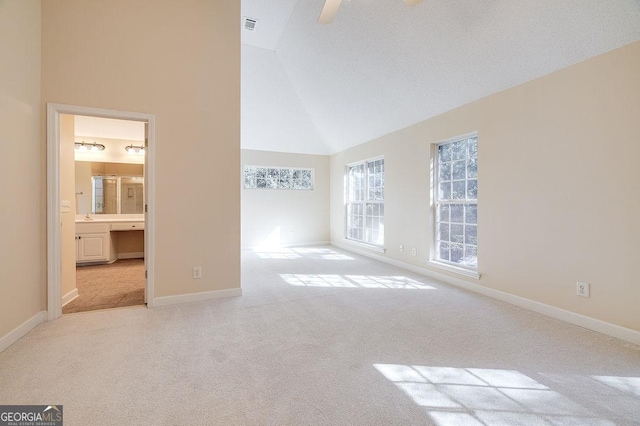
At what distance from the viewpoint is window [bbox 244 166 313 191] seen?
7.13 m

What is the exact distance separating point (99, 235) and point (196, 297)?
334 cm

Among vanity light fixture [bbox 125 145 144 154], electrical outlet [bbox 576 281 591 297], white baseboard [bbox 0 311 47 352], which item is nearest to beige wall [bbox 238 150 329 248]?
vanity light fixture [bbox 125 145 144 154]

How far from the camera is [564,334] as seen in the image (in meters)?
2.49

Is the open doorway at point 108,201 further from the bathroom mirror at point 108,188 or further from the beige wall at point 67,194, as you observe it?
the beige wall at point 67,194

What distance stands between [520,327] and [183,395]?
110 inches

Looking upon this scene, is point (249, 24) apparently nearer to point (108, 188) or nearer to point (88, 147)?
point (88, 147)

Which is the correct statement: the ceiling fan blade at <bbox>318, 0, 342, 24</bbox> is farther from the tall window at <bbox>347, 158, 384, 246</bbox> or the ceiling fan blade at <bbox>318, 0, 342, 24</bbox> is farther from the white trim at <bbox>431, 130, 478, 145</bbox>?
the tall window at <bbox>347, 158, 384, 246</bbox>

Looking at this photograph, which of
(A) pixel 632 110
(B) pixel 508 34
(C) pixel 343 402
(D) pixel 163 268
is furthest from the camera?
(D) pixel 163 268

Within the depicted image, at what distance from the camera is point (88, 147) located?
5.52 m

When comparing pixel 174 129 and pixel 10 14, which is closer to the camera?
pixel 10 14

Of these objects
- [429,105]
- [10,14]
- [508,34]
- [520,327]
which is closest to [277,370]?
[520,327]

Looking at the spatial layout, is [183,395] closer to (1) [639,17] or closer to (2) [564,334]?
(2) [564,334]

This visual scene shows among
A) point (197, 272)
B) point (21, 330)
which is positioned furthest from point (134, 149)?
point (21, 330)

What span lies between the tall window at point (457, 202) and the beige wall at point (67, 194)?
4730 millimetres
